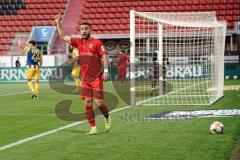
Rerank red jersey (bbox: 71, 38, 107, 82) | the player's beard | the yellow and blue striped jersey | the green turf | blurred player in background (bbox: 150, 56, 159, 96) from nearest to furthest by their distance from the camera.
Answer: the green turf < the player's beard < red jersey (bbox: 71, 38, 107, 82) < the yellow and blue striped jersey < blurred player in background (bbox: 150, 56, 159, 96)

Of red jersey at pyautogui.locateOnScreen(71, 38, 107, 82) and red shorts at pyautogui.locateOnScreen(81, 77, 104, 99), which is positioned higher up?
red jersey at pyautogui.locateOnScreen(71, 38, 107, 82)

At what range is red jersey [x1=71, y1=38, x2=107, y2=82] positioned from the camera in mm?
10398

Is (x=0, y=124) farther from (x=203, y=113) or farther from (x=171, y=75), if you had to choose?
(x=171, y=75)

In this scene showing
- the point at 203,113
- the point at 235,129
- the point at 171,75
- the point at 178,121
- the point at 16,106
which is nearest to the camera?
the point at 235,129

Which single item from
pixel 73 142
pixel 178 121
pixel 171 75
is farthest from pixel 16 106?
pixel 171 75

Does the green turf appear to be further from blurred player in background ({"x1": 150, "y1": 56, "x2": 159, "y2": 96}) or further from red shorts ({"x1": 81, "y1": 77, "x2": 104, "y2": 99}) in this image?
blurred player in background ({"x1": 150, "y1": 56, "x2": 159, "y2": 96})

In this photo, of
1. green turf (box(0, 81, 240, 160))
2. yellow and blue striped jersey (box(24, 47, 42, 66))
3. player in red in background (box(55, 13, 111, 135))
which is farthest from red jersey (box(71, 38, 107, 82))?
yellow and blue striped jersey (box(24, 47, 42, 66))

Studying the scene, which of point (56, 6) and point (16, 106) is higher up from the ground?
point (56, 6)

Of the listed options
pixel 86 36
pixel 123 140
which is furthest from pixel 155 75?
pixel 123 140

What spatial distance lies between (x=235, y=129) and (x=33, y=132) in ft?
11.9

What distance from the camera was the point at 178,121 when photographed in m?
12.0

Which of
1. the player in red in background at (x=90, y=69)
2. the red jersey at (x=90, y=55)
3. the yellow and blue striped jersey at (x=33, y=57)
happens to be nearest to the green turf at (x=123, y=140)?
the player in red in background at (x=90, y=69)

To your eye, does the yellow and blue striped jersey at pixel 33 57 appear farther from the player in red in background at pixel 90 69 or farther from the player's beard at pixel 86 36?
the player's beard at pixel 86 36

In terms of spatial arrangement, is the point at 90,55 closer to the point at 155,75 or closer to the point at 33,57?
the point at 33,57
